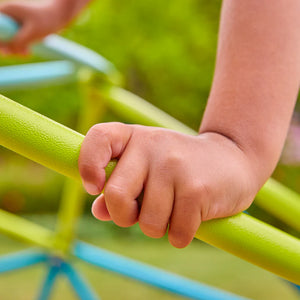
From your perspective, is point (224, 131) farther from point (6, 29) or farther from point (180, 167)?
point (6, 29)

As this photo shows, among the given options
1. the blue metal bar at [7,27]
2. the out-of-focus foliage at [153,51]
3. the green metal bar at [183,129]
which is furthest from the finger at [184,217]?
the out-of-focus foliage at [153,51]

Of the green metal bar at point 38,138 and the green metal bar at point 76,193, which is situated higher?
the green metal bar at point 76,193

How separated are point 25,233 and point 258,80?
61 cm

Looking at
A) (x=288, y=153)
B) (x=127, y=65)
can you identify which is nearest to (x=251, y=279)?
(x=288, y=153)

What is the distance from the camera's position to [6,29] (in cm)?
74

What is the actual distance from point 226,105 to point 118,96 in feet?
1.66

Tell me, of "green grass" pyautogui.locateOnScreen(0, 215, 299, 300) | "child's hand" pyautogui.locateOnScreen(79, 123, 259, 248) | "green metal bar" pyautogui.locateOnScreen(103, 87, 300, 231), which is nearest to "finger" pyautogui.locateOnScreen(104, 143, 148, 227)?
"child's hand" pyautogui.locateOnScreen(79, 123, 259, 248)

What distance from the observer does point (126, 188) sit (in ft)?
0.92

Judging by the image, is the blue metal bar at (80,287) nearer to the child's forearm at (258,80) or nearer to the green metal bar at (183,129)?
the green metal bar at (183,129)

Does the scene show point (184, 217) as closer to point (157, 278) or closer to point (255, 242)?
point (255, 242)

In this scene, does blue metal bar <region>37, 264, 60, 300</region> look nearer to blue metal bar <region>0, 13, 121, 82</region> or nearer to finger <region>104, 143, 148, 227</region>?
blue metal bar <region>0, 13, 121, 82</region>

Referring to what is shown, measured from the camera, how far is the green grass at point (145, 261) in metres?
1.46

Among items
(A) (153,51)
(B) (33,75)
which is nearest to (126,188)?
(B) (33,75)

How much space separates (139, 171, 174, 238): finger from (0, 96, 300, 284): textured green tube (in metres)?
0.03
